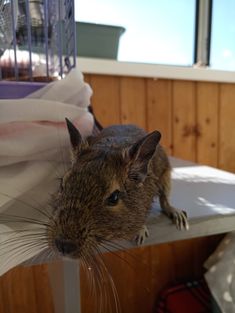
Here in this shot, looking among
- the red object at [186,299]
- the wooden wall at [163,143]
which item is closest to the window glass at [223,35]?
the wooden wall at [163,143]

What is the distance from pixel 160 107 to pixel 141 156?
793 millimetres

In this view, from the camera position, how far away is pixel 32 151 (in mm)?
Result: 464

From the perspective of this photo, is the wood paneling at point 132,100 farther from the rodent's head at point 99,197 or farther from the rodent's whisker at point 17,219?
the rodent's whisker at point 17,219

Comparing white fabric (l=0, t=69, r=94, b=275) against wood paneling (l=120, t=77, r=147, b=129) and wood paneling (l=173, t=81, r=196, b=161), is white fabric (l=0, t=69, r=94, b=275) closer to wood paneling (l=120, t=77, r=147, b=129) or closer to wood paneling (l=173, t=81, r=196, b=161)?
wood paneling (l=120, t=77, r=147, b=129)

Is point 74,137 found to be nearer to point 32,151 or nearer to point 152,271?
point 32,151

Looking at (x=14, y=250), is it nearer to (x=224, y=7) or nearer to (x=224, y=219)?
(x=224, y=219)

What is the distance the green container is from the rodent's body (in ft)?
2.24

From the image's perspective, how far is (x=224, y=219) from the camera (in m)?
0.48

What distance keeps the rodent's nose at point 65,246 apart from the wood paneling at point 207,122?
3.39ft

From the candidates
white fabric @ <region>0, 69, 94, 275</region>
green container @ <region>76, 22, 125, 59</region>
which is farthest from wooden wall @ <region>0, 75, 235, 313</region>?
white fabric @ <region>0, 69, 94, 275</region>

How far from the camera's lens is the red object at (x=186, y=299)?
1.13 meters

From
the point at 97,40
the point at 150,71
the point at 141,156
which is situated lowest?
the point at 141,156

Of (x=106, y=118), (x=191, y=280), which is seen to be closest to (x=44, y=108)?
(x=106, y=118)

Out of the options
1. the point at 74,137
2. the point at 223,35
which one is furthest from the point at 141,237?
the point at 223,35
